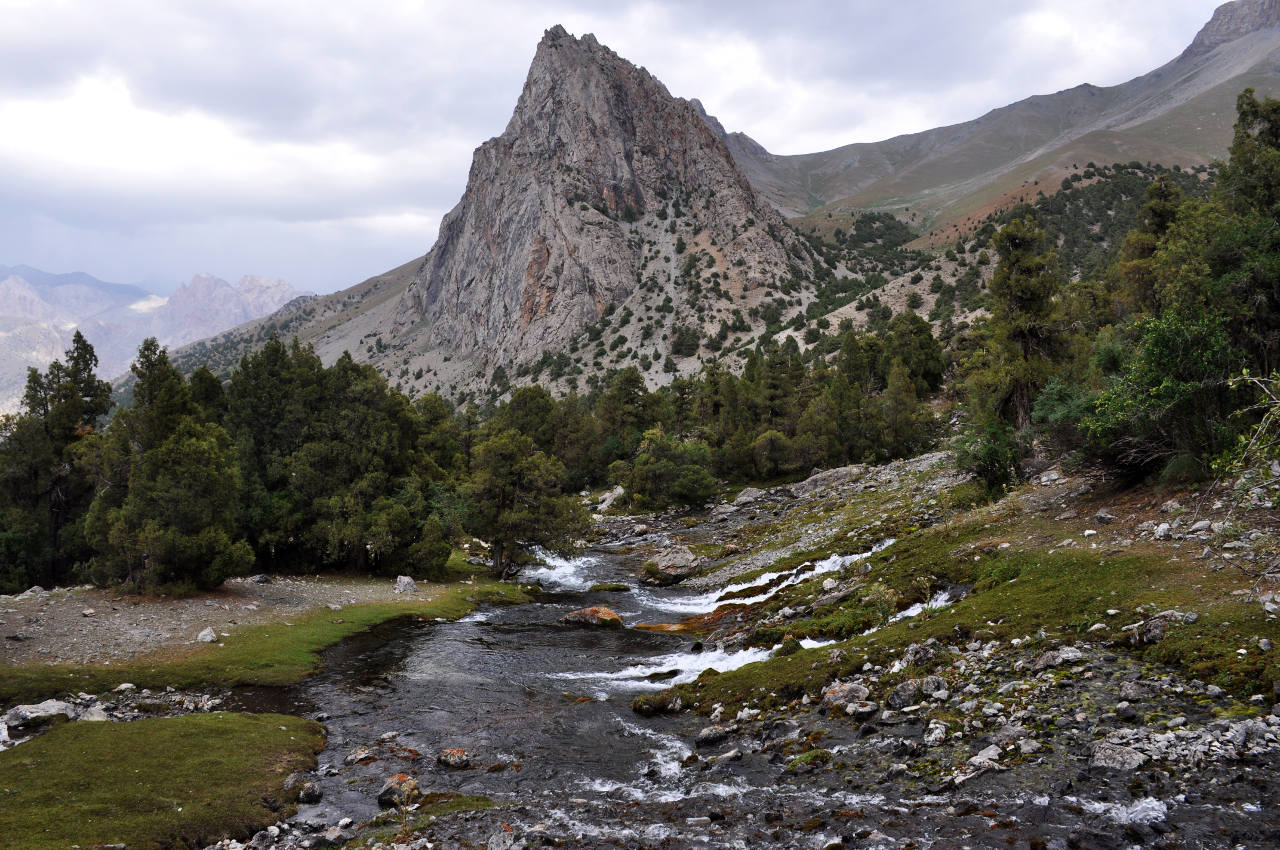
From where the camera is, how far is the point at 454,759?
652 inches

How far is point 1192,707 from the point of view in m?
10.7

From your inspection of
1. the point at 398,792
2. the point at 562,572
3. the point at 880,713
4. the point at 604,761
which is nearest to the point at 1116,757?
the point at 880,713

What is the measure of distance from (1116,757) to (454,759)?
565 inches

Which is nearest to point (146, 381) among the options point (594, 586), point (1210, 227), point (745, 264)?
point (594, 586)

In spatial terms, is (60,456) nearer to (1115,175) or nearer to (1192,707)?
(1192,707)

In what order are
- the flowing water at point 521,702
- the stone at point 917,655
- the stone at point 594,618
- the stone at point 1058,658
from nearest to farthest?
the stone at point 1058,658 → the flowing water at point 521,702 → the stone at point 917,655 → the stone at point 594,618

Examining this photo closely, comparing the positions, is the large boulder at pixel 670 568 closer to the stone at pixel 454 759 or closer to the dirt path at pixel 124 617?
the dirt path at pixel 124 617

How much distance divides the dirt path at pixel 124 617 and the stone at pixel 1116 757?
28.6m

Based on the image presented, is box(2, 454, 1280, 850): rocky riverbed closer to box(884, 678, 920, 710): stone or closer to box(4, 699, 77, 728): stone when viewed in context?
box(884, 678, 920, 710): stone

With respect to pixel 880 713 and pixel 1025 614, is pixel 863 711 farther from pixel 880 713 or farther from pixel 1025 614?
pixel 1025 614

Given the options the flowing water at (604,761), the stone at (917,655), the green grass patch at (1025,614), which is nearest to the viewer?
the flowing water at (604,761)

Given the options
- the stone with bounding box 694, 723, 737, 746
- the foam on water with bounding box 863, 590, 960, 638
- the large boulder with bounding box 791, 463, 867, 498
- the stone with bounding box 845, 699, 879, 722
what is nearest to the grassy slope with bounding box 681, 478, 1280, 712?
the foam on water with bounding box 863, 590, 960, 638

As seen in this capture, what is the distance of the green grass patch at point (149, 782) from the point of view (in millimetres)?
11953

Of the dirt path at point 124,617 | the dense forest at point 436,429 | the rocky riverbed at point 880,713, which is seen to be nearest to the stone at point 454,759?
the rocky riverbed at point 880,713
